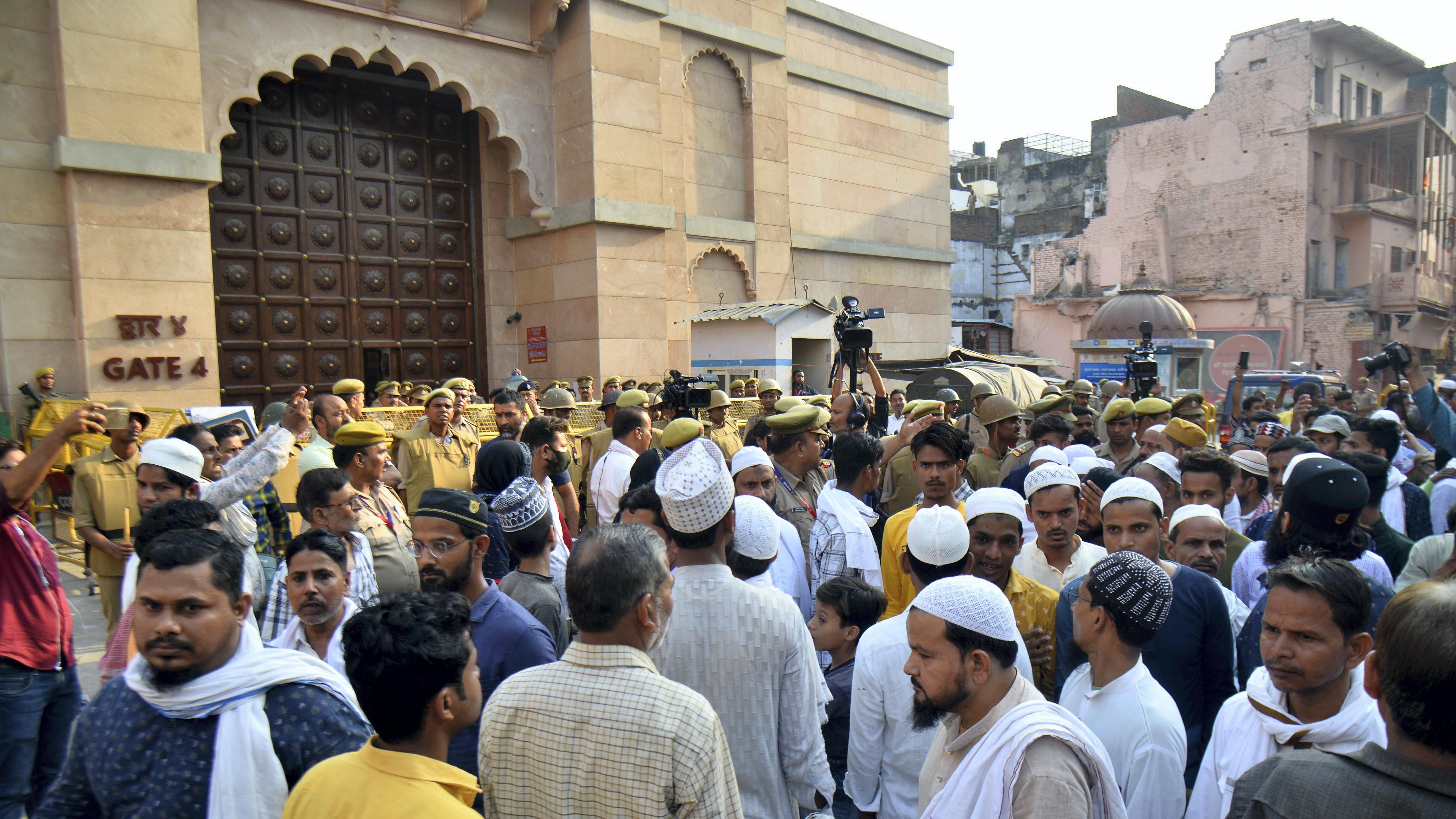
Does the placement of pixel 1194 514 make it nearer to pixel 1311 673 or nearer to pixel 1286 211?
pixel 1311 673

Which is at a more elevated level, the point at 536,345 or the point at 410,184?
the point at 410,184

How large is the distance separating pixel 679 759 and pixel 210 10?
1223cm

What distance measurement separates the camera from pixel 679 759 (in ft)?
5.64

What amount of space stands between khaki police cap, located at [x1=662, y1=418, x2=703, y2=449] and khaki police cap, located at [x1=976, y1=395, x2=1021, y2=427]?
84.7 inches

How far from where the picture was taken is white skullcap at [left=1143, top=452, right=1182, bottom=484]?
4570 mm

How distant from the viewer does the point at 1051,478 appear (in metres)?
3.46

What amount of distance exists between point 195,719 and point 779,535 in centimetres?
200

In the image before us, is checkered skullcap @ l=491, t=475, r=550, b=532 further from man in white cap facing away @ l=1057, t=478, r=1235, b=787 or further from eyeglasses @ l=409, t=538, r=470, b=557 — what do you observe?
man in white cap facing away @ l=1057, t=478, r=1235, b=787

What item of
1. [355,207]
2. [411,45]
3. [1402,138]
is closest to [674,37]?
[411,45]

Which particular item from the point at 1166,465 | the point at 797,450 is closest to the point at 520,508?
the point at 797,450

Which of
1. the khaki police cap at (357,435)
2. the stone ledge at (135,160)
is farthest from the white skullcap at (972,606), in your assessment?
the stone ledge at (135,160)

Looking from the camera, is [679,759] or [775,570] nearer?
[679,759]

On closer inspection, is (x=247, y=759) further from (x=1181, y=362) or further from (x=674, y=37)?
(x=1181, y=362)

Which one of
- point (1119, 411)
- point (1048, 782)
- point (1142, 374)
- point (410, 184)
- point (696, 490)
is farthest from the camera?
point (410, 184)
